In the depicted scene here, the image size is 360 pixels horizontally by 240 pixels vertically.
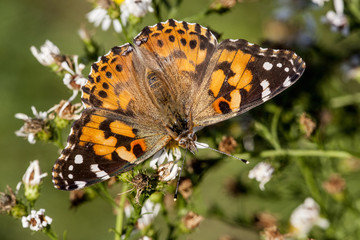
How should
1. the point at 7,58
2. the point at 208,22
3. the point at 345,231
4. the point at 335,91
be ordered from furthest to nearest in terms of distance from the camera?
the point at 7,58 < the point at 208,22 < the point at 335,91 < the point at 345,231

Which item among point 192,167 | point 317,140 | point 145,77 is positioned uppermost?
point 145,77

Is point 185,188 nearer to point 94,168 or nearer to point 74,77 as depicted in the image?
point 94,168

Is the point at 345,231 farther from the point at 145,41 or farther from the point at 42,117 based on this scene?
the point at 42,117

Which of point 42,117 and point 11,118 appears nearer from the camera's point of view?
point 42,117

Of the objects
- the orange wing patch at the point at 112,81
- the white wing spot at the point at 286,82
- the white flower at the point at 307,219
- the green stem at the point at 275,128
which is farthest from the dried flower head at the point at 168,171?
the white flower at the point at 307,219

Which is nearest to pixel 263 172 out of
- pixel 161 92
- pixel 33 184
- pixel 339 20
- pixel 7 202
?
pixel 161 92

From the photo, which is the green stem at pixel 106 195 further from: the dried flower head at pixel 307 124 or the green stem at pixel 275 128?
the dried flower head at pixel 307 124

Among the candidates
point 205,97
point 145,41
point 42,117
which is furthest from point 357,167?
point 42,117

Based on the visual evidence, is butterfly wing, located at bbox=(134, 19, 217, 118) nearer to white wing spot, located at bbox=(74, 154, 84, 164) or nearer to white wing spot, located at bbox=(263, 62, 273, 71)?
white wing spot, located at bbox=(263, 62, 273, 71)
